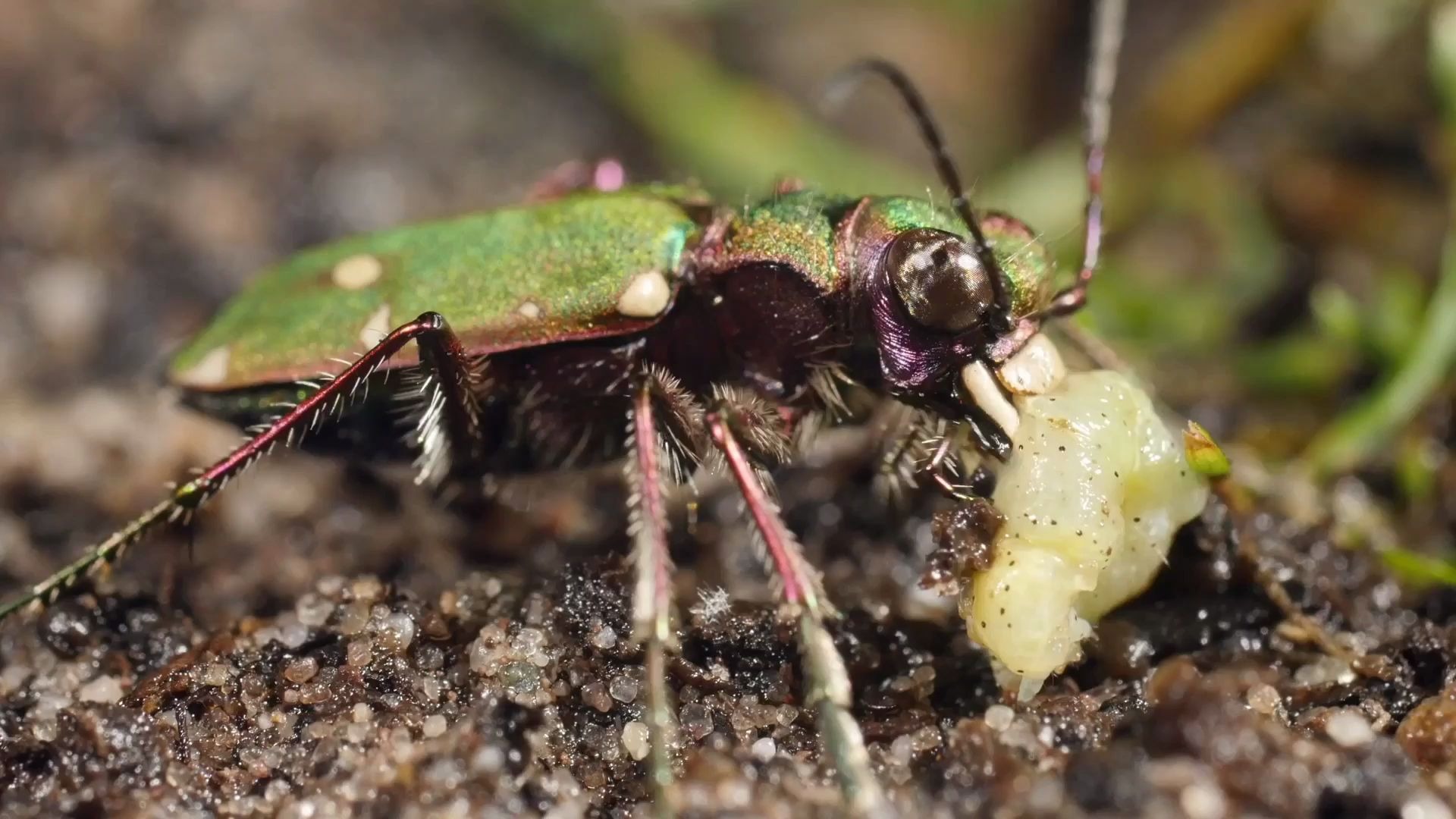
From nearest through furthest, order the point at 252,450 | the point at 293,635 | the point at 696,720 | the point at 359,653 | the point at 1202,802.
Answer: the point at 1202,802, the point at 696,720, the point at 359,653, the point at 293,635, the point at 252,450

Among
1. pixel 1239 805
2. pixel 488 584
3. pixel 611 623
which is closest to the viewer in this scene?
pixel 1239 805

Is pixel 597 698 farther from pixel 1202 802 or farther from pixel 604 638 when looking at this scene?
pixel 1202 802

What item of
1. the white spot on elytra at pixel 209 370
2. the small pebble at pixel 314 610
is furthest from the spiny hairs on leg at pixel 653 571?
the white spot on elytra at pixel 209 370

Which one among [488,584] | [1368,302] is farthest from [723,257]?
[1368,302]

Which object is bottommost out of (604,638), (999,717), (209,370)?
(999,717)

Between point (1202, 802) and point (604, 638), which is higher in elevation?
point (604, 638)

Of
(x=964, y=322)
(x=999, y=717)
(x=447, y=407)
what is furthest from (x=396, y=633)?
(x=964, y=322)

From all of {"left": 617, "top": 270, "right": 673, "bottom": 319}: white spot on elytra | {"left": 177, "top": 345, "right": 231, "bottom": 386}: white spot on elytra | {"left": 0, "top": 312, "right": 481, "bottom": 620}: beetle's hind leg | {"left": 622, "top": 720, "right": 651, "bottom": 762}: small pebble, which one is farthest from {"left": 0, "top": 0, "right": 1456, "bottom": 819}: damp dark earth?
{"left": 617, "top": 270, "right": 673, "bottom": 319}: white spot on elytra

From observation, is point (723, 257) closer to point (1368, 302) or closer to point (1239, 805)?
point (1239, 805)
